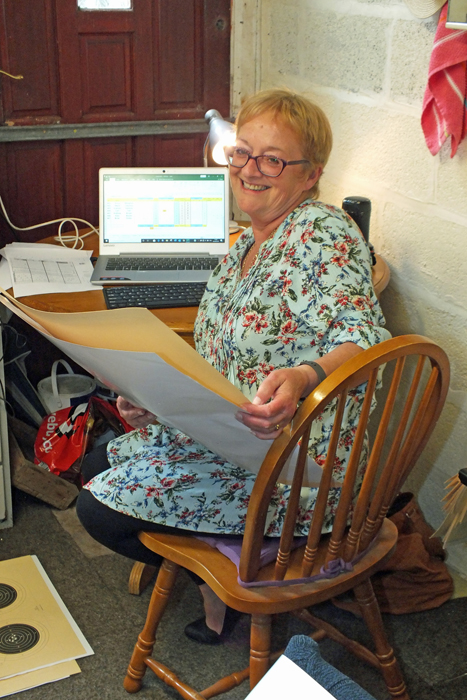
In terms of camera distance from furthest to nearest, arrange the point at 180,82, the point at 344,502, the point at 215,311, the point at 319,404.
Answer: the point at 180,82, the point at 215,311, the point at 344,502, the point at 319,404

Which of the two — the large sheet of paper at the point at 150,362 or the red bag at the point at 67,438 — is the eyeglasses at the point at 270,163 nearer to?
the large sheet of paper at the point at 150,362

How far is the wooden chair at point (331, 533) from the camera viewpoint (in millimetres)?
1191

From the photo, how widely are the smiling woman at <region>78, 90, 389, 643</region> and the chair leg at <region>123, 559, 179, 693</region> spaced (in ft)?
0.17

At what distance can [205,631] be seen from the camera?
71.6 inches

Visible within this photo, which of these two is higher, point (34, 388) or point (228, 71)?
point (228, 71)

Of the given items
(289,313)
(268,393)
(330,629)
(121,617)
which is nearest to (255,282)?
(289,313)

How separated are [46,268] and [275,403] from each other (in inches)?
47.3

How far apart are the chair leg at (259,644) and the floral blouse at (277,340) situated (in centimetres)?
16

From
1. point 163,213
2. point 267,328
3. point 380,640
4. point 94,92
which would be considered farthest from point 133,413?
point 94,92

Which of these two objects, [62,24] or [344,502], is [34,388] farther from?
[344,502]

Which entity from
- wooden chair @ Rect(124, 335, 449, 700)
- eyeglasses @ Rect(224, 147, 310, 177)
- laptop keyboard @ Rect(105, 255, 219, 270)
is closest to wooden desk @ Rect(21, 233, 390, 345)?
laptop keyboard @ Rect(105, 255, 219, 270)

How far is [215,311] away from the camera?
163 cm

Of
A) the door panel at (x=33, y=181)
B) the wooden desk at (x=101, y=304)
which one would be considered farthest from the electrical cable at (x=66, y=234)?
the wooden desk at (x=101, y=304)

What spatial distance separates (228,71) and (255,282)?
1.47m
